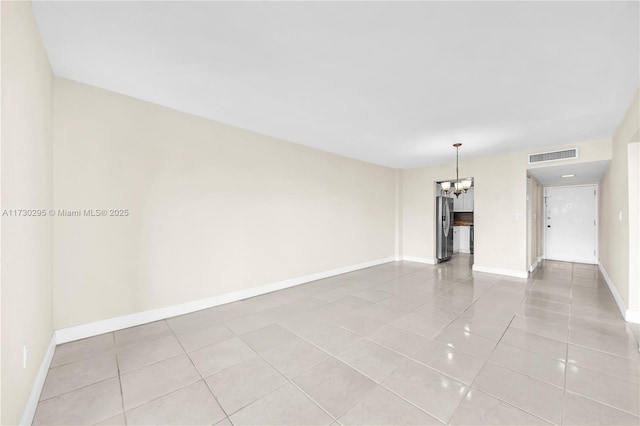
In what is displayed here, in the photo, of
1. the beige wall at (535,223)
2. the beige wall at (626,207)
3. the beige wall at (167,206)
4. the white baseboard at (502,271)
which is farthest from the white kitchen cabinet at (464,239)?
the beige wall at (167,206)

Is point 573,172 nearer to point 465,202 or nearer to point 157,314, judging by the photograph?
point 465,202

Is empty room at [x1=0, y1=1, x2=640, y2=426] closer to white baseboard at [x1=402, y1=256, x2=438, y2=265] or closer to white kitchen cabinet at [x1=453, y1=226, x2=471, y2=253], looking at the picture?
white baseboard at [x1=402, y1=256, x2=438, y2=265]

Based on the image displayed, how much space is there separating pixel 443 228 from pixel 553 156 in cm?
265

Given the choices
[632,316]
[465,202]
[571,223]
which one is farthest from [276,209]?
[571,223]

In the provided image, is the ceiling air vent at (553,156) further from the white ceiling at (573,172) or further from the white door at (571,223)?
the white door at (571,223)

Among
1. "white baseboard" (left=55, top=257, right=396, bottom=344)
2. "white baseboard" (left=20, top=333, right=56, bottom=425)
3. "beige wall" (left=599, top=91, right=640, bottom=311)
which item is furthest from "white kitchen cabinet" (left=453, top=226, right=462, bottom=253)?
"white baseboard" (left=20, top=333, right=56, bottom=425)

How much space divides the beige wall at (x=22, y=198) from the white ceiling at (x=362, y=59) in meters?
0.36

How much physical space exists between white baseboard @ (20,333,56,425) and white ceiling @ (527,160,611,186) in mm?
6935

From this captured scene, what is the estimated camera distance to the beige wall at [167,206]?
99.7 inches

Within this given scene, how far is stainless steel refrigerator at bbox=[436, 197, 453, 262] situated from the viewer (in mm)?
6375

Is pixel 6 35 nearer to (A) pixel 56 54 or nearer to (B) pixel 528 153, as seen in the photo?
(A) pixel 56 54

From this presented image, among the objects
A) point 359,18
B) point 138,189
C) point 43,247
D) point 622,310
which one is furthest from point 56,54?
point 622,310

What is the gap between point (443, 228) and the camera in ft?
21.6

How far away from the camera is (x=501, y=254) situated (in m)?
5.24
